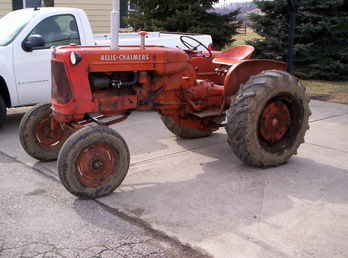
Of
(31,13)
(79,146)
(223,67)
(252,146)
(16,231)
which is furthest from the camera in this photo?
(31,13)

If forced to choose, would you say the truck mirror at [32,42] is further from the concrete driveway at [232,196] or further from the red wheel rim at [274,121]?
the red wheel rim at [274,121]

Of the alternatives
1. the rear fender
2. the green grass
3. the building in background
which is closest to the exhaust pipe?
the rear fender

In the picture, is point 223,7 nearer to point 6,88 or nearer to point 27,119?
point 6,88

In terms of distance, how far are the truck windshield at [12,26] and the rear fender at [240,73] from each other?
12.3 feet

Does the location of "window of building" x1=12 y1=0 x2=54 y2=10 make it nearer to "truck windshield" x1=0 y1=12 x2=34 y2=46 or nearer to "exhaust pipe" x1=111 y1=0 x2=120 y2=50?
"truck windshield" x1=0 y1=12 x2=34 y2=46

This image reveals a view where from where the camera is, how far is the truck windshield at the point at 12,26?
7.76 meters

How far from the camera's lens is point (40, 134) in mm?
6039

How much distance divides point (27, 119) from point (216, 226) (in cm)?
289

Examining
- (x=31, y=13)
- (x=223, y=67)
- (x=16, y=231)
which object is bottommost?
(x=16, y=231)

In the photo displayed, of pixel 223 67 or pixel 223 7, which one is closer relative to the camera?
pixel 223 67

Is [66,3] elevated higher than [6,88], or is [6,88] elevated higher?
[66,3]

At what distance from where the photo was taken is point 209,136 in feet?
24.3

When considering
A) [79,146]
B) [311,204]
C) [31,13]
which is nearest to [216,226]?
[311,204]

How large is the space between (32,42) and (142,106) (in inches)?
105
